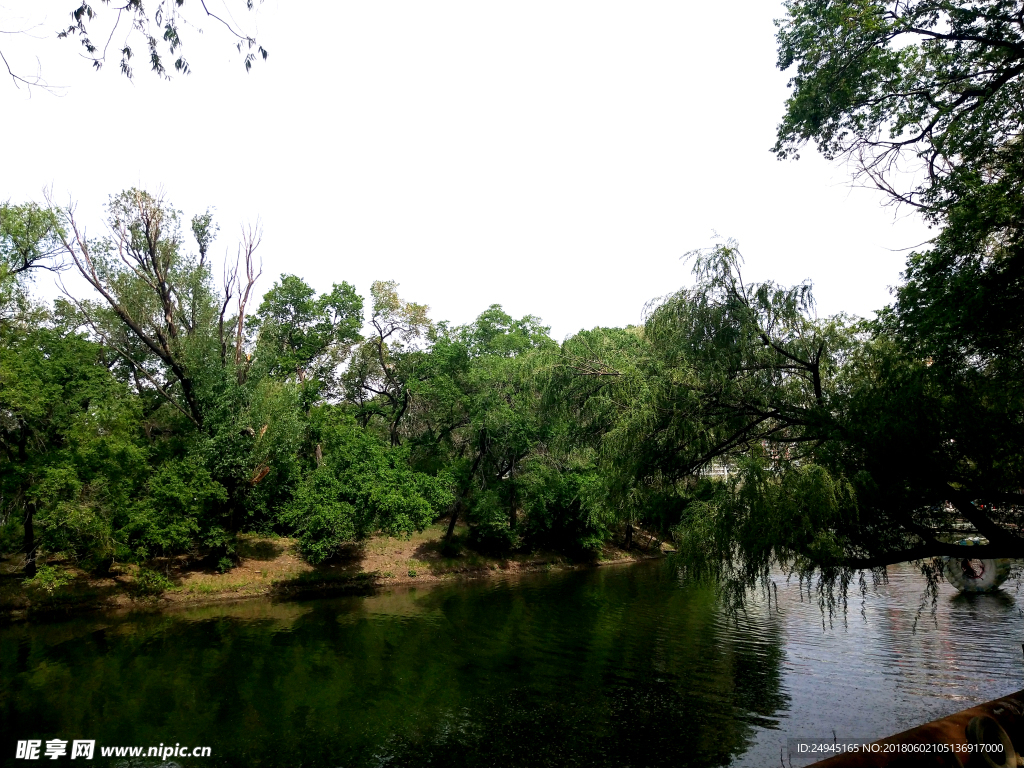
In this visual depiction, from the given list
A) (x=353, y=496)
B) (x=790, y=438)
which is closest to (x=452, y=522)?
(x=353, y=496)

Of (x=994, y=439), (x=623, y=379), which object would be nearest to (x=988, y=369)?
(x=994, y=439)

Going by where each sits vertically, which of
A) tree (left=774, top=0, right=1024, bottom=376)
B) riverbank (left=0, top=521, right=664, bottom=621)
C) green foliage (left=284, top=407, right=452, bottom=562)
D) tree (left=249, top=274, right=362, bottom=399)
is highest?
tree (left=249, top=274, right=362, bottom=399)

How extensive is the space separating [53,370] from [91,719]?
48.5 feet

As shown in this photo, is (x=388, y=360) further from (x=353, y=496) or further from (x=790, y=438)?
(x=790, y=438)

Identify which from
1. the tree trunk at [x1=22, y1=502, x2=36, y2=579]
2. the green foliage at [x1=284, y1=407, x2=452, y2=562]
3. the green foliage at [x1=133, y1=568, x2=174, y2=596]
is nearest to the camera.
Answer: the tree trunk at [x1=22, y1=502, x2=36, y2=579]

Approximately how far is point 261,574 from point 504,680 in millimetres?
17322

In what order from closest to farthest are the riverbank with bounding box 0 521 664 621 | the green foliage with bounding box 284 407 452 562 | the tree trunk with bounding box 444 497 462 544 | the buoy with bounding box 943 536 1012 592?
the riverbank with bounding box 0 521 664 621
the buoy with bounding box 943 536 1012 592
the green foliage with bounding box 284 407 452 562
the tree trunk with bounding box 444 497 462 544

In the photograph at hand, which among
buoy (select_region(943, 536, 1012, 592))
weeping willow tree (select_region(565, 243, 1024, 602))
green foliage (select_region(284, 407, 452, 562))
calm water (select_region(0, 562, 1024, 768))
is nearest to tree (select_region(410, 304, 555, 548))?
green foliage (select_region(284, 407, 452, 562))

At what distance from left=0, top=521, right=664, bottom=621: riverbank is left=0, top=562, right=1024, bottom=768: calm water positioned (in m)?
1.88

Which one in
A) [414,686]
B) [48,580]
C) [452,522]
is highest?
[452,522]

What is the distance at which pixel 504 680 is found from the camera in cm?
1355

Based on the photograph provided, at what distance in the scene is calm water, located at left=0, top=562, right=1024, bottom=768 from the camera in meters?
9.98

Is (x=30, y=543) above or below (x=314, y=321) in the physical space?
below

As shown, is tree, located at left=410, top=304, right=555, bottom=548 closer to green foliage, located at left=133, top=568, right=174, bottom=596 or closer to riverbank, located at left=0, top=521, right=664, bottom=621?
riverbank, located at left=0, top=521, right=664, bottom=621
